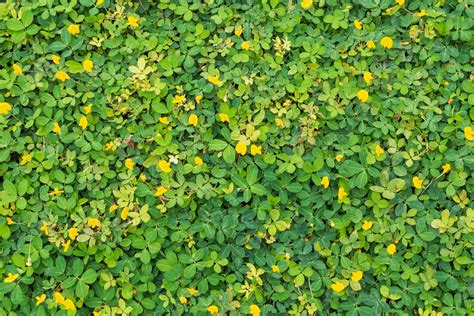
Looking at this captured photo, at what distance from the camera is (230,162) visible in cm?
231

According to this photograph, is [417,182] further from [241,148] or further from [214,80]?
[214,80]

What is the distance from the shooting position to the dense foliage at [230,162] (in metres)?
2.31

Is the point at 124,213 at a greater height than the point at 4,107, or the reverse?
the point at 4,107

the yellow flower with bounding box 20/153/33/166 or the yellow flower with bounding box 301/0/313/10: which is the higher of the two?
the yellow flower with bounding box 301/0/313/10

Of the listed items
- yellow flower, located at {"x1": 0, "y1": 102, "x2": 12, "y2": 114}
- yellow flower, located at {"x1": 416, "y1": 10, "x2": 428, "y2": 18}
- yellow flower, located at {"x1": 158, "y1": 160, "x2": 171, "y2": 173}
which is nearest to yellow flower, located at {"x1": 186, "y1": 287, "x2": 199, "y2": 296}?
yellow flower, located at {"x1": 158, "y1": 160, "x2": 171, "y2": 173}

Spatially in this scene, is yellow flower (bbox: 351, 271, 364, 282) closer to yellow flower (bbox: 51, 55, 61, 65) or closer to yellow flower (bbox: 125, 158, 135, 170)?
yellow flower (bbox: 125, 158, 135, 170)

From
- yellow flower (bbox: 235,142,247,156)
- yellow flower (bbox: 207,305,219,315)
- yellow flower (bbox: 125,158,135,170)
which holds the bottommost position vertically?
yellow flower (bbox: 207,305,219,315)

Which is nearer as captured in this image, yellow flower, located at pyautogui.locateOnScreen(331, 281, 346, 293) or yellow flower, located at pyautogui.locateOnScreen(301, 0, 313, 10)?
yellow flower, located at pyautogui.locateOnScreen(331, 281, 346, 293)

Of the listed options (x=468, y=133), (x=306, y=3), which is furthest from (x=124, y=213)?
(x=468, y=133)

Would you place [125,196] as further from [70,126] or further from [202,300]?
[202,300]

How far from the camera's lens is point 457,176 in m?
2.36

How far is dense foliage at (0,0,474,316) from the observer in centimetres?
231

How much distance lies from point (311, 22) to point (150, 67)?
823 millimetres

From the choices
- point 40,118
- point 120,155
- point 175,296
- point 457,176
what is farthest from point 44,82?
point 457,176
